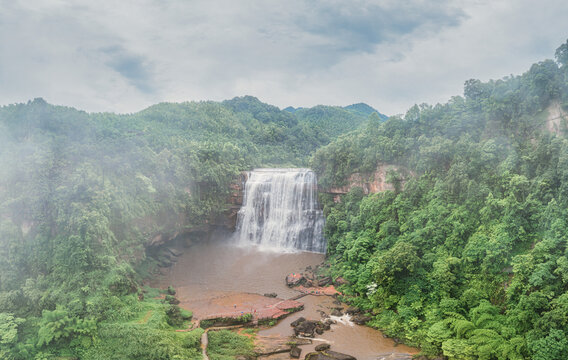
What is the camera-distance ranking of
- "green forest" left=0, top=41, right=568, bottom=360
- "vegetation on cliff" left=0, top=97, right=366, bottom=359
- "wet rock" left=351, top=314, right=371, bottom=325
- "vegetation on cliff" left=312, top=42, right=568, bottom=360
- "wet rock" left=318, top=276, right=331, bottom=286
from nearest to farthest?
"vegetation on cliff" left=312, top=42, right=568, bottom=360, "green forest" left=0, top=41, right=568, bottom=360, "vegetation on cliff" left=0, top=97, right=366, bottom=359, "wet rock" left=351, top=314, right=371, bottom=325, "wet rock" left=318, top=276, right=331, bottom=286

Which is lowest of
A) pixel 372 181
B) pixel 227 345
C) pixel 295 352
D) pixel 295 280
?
pixel 227 345

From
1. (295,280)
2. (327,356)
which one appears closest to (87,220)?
(295,280)

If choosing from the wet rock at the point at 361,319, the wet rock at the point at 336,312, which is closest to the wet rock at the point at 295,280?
the wet rock at the point at 336,312

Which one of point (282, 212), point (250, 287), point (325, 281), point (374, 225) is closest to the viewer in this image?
point (325, 281)

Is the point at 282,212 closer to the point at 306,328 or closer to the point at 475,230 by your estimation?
the point at 306,328

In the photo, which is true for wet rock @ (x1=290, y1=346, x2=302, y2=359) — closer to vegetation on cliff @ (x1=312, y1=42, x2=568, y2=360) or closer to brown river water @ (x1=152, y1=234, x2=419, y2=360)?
brown river water @ (x1=152, y1=234, x2=419, y2=360)

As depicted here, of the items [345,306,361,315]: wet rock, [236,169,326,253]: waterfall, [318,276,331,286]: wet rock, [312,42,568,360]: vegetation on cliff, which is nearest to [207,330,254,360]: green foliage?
[345,306,361,315]: wet rock

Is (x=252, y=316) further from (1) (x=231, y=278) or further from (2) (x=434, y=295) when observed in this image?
(2) (x=434, y=295)
